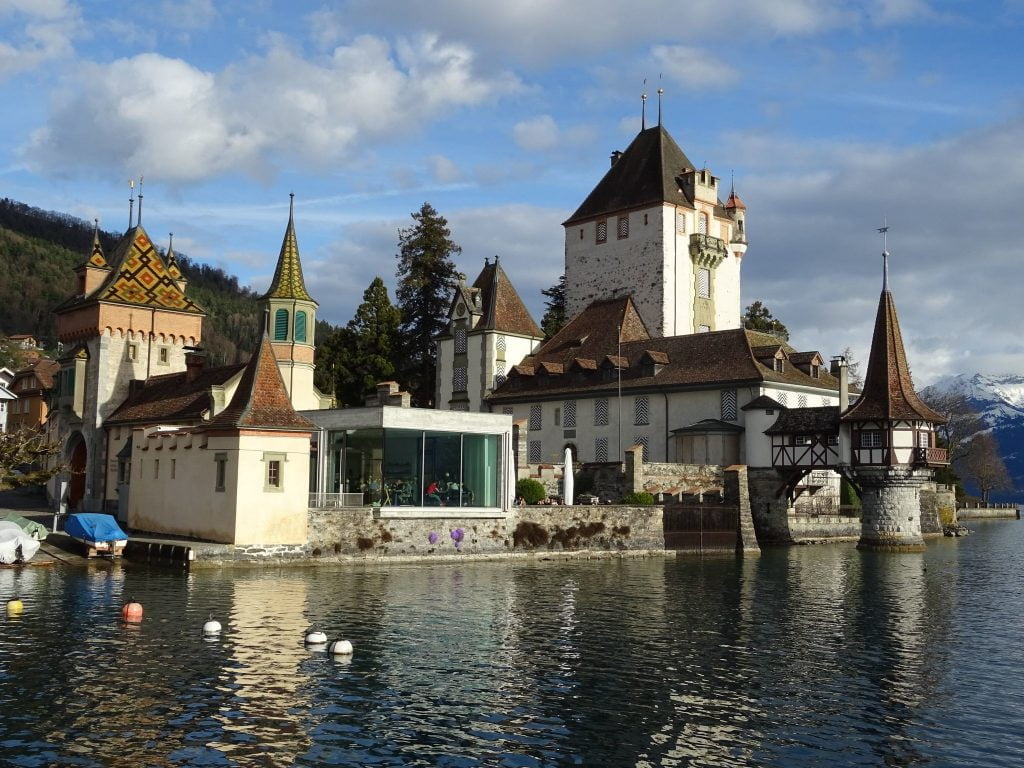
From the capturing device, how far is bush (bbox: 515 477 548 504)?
51.9 m

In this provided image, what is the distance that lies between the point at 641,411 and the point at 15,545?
124 ft

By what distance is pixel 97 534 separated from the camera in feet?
127

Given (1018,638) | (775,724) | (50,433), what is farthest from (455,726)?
(50,433)

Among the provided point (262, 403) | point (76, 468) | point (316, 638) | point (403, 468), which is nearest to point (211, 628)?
point (316, 638)

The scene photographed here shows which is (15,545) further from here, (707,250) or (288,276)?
(707,250)

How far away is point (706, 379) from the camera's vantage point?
62094 millimetres

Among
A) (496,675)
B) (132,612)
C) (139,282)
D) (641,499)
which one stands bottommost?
(496,675)

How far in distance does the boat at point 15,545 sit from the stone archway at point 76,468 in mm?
20076

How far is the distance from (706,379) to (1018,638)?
34857 millimetres

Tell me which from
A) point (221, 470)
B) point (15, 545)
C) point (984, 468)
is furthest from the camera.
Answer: point (984, 468)

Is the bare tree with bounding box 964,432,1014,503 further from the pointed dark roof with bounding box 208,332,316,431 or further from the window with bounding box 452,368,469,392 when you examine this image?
the pointed dark roof with bounding box 208,332,316,431

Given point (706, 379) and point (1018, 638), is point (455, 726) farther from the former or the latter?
point (706, 379)

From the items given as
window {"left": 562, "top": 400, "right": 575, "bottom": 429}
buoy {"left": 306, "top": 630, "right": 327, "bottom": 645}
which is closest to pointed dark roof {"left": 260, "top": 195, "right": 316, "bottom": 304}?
window {"left": 562, "top": 400, "right": 575, "bottom": 429}

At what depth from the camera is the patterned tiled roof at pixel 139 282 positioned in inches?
2223
